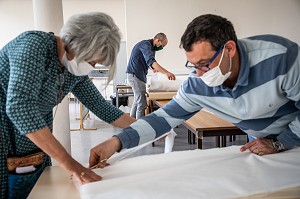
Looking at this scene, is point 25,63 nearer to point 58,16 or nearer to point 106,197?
point 106,197

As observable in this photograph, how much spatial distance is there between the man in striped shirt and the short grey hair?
0.27m

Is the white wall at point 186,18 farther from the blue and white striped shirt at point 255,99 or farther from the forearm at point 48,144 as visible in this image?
the forearm at point 48,144

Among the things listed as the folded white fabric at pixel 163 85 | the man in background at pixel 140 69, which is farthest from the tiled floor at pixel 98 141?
the folded white fabric at pixel 163 85

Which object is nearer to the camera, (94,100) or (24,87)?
(24,87)

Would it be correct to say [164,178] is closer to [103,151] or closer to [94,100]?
[103,151]

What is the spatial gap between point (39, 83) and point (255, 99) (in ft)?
2.46

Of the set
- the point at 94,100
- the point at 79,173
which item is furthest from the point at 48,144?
the point at 94,100

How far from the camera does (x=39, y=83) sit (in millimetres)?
994

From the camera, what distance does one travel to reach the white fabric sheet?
0.96 meters

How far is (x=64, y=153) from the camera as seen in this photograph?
0.99 m

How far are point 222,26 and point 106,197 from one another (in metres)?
0.68

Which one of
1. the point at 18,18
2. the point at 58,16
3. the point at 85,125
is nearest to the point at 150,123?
the point at 58,16

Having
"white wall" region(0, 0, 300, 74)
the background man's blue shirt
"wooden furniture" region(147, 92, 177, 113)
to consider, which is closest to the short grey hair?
"wooden furniture" region(147, 92, 177, 113)

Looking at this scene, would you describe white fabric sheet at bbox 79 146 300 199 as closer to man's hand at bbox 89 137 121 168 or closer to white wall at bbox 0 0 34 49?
man's hand at bbox 89 137 121 168
